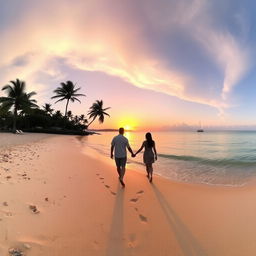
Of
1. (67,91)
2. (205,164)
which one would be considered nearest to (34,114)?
(67,91)

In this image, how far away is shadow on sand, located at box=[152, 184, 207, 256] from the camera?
312cm

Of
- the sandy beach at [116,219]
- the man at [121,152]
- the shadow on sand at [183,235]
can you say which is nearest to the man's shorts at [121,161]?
the man at [121,152]

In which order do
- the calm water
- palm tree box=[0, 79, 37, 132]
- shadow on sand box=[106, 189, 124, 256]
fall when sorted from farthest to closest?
palm tree box=[0, 79, 37, 132] < the calm water < shadow on sand box=[106, 189, 124, 256]

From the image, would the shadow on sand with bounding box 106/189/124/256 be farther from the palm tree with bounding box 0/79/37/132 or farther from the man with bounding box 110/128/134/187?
the palm tree with bounding box 0/79/37/132

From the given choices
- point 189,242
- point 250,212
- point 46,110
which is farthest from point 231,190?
point 46,110

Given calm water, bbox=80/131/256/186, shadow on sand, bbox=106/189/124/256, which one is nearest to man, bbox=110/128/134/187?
shadow on sand, bbox=106/189/124/256

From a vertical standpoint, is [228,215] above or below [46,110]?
below

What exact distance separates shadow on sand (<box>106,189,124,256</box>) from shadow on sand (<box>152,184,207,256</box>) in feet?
3.28

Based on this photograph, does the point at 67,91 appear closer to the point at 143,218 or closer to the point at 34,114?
the point at 34,114

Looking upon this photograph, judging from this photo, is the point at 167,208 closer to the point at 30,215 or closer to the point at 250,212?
the point at 250,212

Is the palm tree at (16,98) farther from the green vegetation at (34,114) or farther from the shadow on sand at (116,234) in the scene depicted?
the shadow on sand at (116,234)

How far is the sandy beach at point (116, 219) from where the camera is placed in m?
3.02

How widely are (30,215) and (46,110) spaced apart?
67.9m

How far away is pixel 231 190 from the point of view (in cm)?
682
